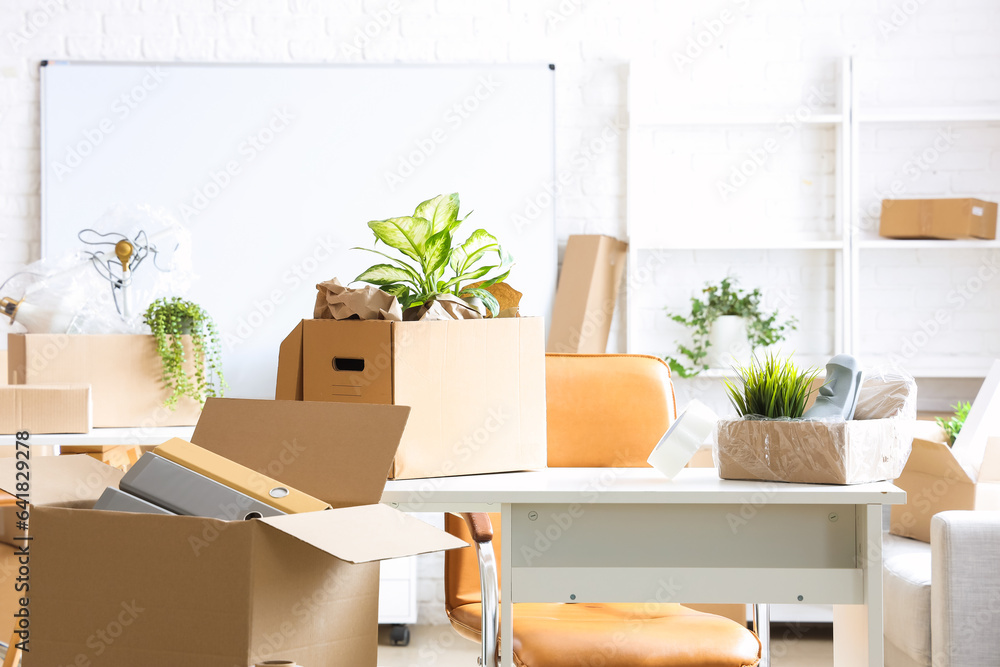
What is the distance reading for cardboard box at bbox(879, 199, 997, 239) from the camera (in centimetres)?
277

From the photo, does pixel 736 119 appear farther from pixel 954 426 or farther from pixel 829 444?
pixel 829 444

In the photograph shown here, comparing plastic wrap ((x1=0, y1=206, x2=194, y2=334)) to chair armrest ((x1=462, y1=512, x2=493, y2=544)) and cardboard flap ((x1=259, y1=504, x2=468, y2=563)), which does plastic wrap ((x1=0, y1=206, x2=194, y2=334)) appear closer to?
chair armrest ((x1=462, y1=512, x2=493, y2=544))

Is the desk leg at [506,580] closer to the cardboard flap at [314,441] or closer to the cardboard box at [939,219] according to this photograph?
the cardboard flap at [314,441]

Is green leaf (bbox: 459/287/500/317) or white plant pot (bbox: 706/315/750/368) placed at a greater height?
green leaf (bbox: 459/287/500/317)

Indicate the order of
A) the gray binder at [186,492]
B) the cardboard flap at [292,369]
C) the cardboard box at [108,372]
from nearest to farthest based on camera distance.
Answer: the gray binder at [186,492]
the cardboard flap at [292,369]
the cardboard box at [108,372]

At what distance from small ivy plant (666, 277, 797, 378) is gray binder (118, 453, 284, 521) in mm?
2046

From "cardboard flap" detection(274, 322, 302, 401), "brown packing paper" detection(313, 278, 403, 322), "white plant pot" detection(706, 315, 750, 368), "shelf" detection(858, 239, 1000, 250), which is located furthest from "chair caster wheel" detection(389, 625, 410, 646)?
"shelf" detection(858, 239, 1000, 250)

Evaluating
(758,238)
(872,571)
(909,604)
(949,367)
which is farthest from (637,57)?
(872,571)

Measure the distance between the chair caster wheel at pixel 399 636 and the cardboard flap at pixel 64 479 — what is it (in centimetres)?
176

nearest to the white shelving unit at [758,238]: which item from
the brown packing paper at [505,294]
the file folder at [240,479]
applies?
the brown packing paper at [505,294]

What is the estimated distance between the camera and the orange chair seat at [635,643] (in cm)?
139

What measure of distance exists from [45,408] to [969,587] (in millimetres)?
1985

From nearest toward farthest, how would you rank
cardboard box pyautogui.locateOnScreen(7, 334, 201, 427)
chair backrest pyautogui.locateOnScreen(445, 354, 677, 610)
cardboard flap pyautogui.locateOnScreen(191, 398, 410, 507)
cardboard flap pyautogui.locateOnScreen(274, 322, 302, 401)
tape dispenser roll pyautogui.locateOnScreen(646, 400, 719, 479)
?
cardboard flap pyautogui.locateOnScreen(191, 398, 410, 507), tape dispenser roll pyautogui.locateOnScreen(646, 400, 719, 479), cardboard flap pyautogui.locateOnScreen(274, 322, 302, 401), chair backrest pyautogui.locateOnScreen(445, 354, 677, 610), cardboard box pyautogui.locateOnScreen(7, 334, 201, 427)

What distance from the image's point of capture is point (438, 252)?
1.41 meters
